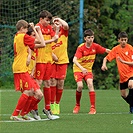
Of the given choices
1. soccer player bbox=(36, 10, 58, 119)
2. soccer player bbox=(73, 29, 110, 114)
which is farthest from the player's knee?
soccer player bbox=(73, 29, 110, 114)

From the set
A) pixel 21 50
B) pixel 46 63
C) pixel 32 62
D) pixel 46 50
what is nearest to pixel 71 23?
pixel 32 62

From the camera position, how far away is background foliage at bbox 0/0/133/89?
70.5 feet

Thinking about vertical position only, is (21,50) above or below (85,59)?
above

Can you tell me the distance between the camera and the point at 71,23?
72.2 ft

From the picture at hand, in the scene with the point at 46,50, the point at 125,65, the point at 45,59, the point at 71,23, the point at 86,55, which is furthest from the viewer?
the point at 71,23

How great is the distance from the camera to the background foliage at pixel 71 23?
2148 centimetres

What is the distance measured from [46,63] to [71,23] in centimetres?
1065

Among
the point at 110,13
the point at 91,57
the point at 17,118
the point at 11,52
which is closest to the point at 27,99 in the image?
the point at 17,118

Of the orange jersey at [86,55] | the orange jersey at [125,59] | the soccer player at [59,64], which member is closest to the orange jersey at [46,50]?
the soccer player at [59,64]

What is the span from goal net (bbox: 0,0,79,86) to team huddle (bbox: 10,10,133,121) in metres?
8.48

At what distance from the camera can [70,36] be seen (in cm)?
2197

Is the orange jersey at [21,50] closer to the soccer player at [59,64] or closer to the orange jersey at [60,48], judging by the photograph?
the soccer player at [59,64]

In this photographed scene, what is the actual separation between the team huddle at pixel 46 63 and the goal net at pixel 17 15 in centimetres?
→ 848

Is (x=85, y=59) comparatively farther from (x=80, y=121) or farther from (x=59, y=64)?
(x=80, y=121)
